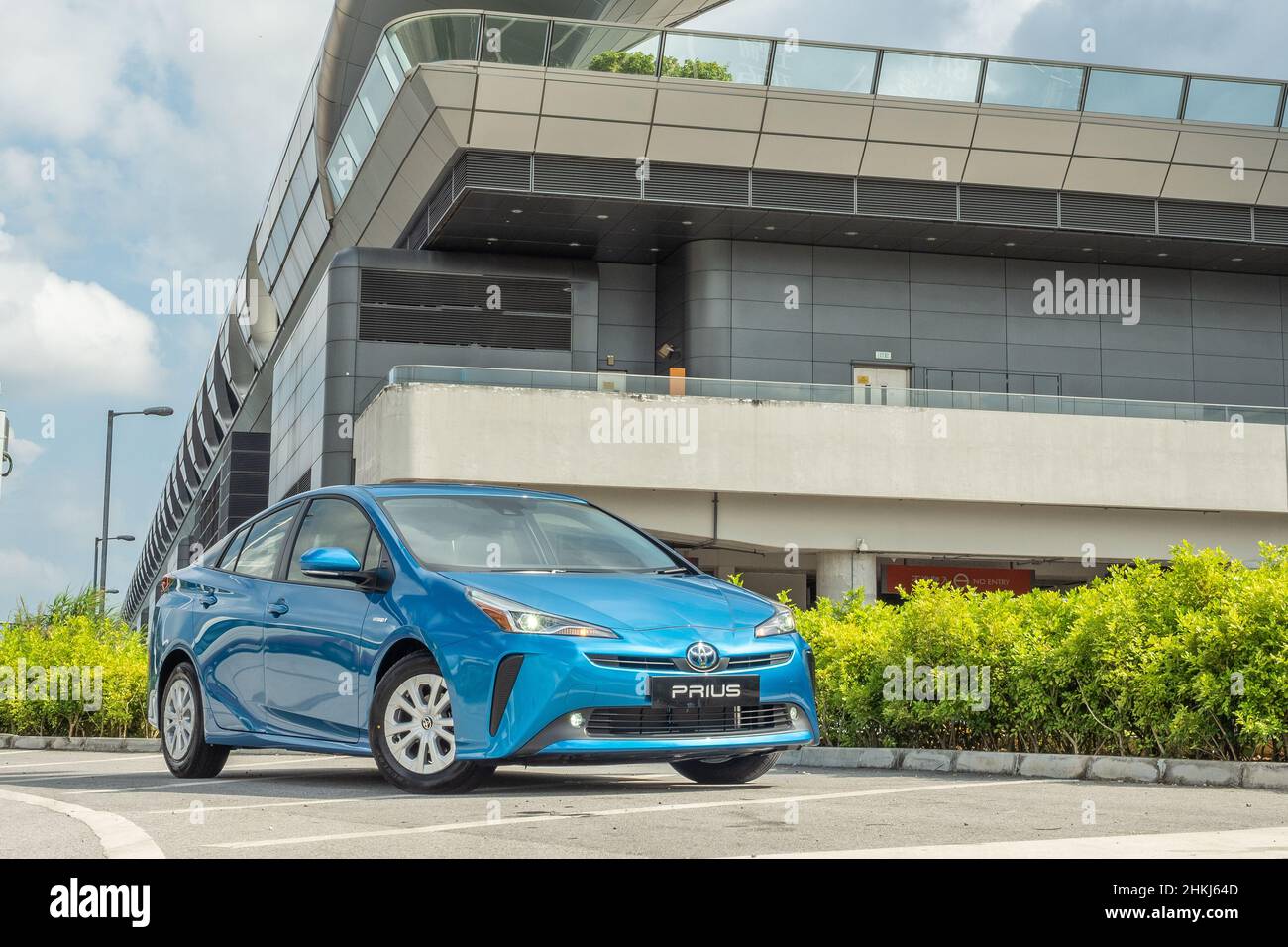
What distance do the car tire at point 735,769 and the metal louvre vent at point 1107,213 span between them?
28.4 meters

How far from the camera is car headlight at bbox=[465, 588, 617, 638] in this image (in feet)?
23.6

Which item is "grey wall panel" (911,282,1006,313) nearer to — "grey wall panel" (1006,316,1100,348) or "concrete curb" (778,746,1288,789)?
"grey wall panel" (1006,316,1100,348)

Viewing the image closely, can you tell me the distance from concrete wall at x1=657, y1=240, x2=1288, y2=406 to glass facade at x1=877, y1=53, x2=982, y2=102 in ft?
16.3

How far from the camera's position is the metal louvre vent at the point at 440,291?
116 ft

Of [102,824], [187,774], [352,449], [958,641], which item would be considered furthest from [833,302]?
[102,824]

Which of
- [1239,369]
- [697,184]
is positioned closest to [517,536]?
[697,184]

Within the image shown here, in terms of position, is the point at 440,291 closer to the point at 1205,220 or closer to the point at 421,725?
the point at 1205,220

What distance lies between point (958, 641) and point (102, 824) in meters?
6.67

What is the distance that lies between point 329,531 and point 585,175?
974 inches

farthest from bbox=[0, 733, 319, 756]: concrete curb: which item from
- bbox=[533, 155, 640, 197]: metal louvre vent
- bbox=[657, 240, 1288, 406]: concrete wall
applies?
bbox=[657, 240, 1288, 406]: concrete wall

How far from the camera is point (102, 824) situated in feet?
21.7

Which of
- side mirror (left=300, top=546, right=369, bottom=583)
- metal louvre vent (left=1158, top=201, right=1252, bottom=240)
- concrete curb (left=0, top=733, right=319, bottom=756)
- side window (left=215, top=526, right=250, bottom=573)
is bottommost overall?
concrete curb (left=0, top=733, right=319, bottom=756)

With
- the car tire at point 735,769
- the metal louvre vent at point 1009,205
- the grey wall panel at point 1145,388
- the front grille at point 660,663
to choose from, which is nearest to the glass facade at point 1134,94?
the metal louvre vent at point 1009,205
